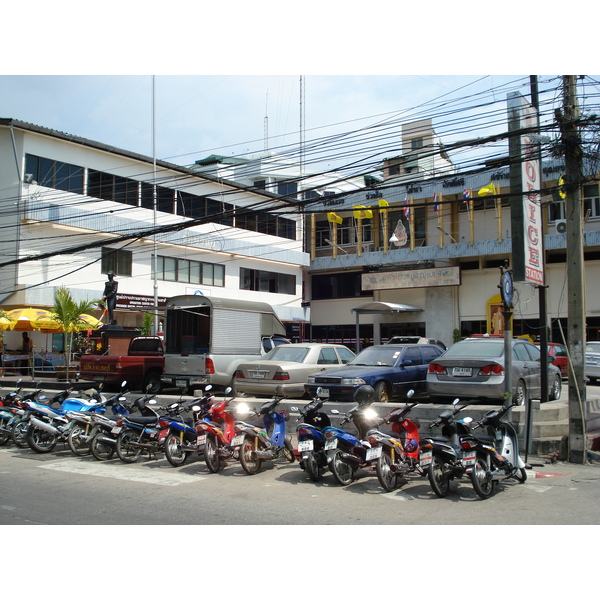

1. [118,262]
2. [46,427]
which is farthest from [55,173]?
[46,427]

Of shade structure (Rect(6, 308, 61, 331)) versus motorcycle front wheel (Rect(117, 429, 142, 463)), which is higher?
shade structure (Rect(6, 308, 61, 331))

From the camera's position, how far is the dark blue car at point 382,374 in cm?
1162

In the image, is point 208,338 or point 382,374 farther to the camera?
point 208,338

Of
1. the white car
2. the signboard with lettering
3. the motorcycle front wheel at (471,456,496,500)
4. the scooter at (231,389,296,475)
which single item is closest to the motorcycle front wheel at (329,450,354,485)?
the scooter at (231,389,296,475)

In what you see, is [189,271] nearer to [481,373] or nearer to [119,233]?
[119,233]

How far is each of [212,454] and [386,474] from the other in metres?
2.72

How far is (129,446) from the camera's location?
977cm

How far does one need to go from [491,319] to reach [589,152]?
24.6m

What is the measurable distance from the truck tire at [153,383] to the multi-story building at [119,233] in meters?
5.94

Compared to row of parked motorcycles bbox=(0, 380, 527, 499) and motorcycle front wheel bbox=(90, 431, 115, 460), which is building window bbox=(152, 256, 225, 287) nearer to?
row of parked motorcycles bbox=(0, 380, 527, 499)

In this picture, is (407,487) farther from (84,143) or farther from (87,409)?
(84,143)

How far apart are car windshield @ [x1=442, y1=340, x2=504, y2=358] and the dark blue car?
1.49m

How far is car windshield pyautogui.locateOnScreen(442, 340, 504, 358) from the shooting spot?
441 inches

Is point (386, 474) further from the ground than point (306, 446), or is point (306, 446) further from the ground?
point (306, 446)
